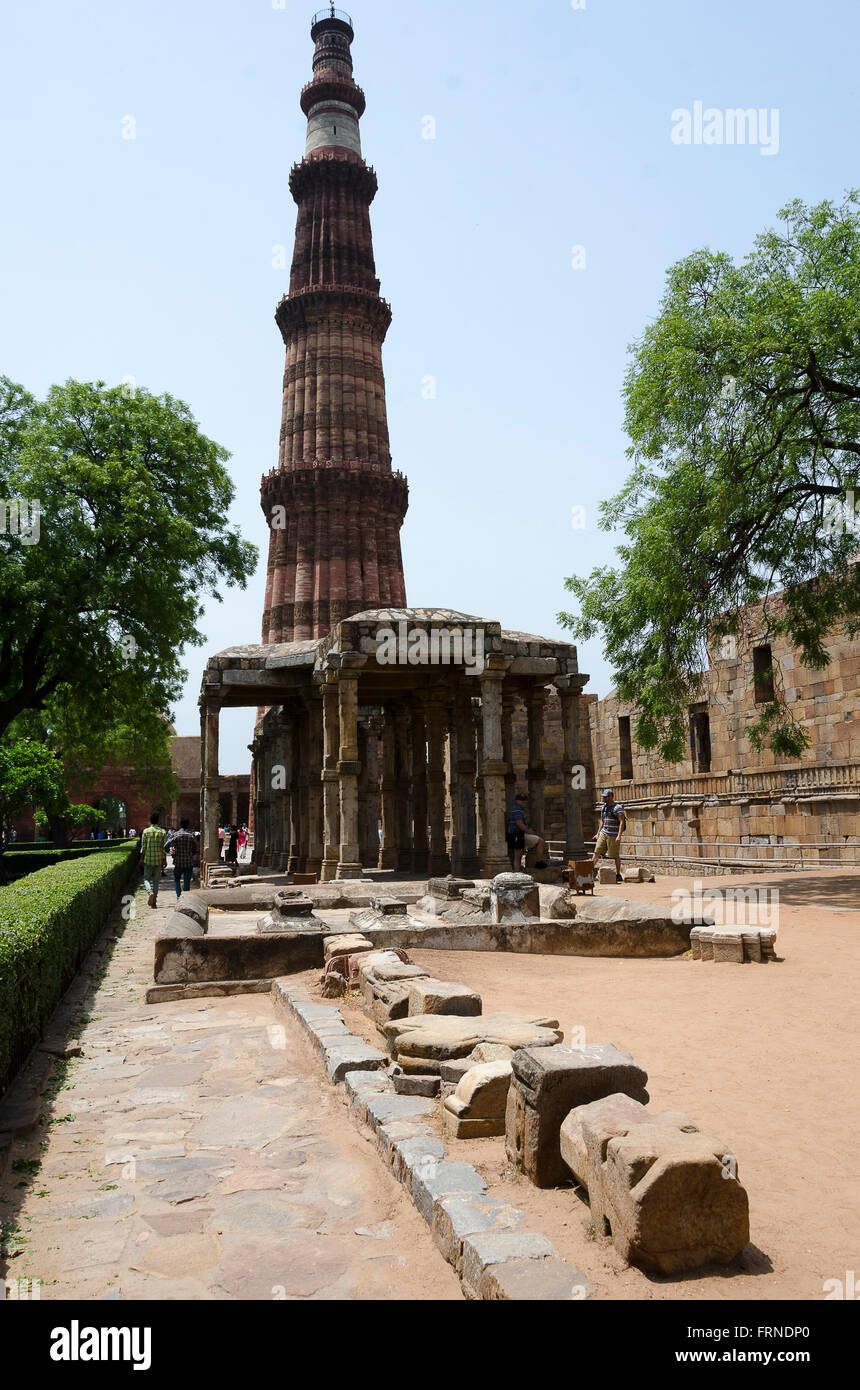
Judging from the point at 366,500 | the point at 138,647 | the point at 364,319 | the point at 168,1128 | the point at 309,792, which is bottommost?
the point at 168,1128

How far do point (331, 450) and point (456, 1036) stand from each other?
2881 cm

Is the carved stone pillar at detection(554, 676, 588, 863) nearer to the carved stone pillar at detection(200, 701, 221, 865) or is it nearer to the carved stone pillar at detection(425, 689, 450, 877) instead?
the carved stone pillar at detection(425, 689, 450, 877)

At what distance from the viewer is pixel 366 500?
3172cm

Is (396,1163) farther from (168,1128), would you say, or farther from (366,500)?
(366,500)

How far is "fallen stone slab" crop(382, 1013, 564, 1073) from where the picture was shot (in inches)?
184

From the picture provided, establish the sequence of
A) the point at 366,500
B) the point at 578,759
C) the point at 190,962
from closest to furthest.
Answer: the point at 190,962, the point at 578,759, the point at 366,500

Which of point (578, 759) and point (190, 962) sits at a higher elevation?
point (578, 759)

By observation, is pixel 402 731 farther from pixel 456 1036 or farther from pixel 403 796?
pixel 456 1036

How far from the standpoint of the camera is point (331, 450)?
31.6 m

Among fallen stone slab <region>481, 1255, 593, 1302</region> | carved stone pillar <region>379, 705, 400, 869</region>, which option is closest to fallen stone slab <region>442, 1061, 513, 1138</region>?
fallen stone slab <region>481, 1255, 593, 1302</region>

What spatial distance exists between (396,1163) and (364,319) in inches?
1285

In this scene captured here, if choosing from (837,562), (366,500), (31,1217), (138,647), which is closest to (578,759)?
(837,562)

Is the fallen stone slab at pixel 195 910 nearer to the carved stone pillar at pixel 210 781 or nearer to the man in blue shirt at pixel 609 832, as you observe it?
the carved stone pillar at pixel 210 781

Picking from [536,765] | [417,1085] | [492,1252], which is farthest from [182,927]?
[536,765]
